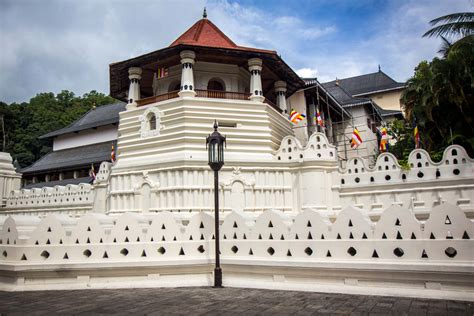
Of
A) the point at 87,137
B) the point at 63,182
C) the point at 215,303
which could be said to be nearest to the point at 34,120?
the point at 87,137

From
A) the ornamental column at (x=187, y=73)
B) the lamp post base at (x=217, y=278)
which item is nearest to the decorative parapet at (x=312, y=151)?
the ornamental column at (x=187, y=73)

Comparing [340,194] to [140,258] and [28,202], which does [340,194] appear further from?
[28,202]

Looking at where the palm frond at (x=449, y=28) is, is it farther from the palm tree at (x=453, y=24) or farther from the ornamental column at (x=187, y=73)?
the ornamental column at (x=187, y=73)

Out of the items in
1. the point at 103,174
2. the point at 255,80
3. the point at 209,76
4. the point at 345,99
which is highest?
the point at 345,99

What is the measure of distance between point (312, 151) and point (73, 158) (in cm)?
2580

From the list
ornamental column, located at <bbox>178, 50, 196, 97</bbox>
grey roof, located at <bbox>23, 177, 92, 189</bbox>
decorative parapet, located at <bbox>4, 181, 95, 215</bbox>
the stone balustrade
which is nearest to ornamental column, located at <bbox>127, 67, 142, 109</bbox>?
ornamental column, located at <bbox>178, 50, 196, 97</bbox>

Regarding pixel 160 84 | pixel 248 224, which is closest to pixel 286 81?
pixel 160 84

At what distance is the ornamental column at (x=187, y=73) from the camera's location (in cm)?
1789

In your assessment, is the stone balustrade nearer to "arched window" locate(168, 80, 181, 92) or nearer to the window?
the window

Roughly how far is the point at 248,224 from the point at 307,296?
255 centimetres

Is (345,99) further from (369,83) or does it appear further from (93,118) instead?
(93,118)

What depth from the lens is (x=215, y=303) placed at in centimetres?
728

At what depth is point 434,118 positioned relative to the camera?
21.2 m

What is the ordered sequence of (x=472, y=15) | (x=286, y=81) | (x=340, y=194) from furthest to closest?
(x=286, y=81), (x=340, y=194), (x=472, y=15)
